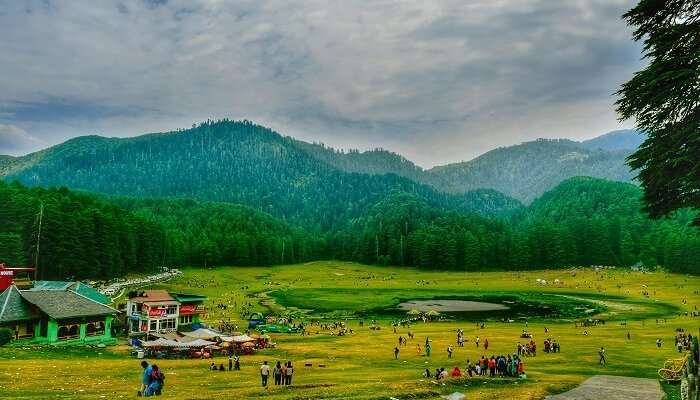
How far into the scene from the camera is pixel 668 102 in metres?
25.8

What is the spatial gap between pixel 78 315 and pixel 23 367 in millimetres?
20854

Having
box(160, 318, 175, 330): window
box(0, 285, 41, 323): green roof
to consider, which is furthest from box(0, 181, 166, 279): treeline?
box(0, 285, 41, 323): green roof

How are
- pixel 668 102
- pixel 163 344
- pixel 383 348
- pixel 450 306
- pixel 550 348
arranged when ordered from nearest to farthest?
1. pixel 668 102
2. pixel 163 344
3. pixel 550 348
4. pixel 383 348
5. pixel 450 306

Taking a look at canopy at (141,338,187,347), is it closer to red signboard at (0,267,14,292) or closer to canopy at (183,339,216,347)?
canopy at (183,339,216,347)

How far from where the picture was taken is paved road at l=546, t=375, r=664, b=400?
1238 inches

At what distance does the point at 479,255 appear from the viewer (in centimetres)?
19738

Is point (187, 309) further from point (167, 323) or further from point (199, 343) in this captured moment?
point (199, 343)

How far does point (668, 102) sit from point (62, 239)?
392 ft

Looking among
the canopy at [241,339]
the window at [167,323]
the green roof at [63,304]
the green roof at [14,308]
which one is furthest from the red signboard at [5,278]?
the canopy at [241,339]

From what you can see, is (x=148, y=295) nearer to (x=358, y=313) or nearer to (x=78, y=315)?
(x=78, y=315)

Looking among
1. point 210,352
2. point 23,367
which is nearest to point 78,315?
point 210,352

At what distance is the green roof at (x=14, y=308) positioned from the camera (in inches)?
2111

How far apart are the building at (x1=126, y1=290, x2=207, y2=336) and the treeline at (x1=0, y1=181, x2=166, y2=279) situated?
1720 inches

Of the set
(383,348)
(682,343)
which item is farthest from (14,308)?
(682,343)
